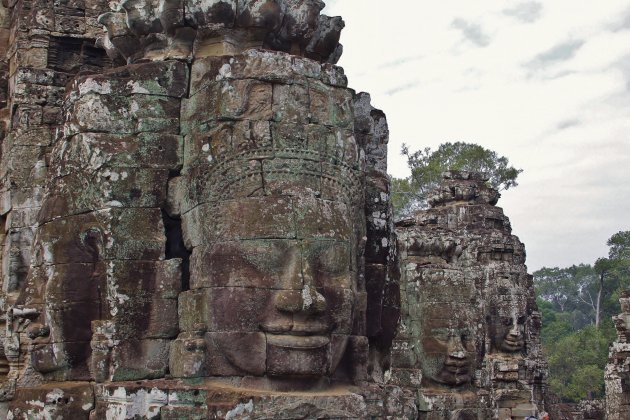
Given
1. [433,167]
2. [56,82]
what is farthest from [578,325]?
[56,82]

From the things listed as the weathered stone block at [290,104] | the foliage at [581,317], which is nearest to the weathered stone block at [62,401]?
the weathered stone block at [290,104]

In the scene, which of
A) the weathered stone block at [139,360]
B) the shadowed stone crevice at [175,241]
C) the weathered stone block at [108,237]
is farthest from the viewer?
the shadowed stone crevice at [175,241]

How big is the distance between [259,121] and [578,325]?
82730 mm

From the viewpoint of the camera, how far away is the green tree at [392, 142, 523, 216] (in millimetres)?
41688

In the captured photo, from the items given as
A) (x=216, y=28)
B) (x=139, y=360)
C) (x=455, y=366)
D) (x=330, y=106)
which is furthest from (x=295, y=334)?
(x=455, y=366)

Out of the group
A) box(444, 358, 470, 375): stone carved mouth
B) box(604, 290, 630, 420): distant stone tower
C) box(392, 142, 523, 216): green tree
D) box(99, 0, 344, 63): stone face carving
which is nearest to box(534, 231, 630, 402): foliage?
box(392, 142, 523, 216): green tree

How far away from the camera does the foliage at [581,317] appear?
4859cm

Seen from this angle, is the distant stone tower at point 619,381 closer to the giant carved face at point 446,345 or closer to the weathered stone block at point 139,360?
the giant carved face at point 446,345

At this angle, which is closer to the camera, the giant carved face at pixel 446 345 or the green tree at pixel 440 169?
the giant carved face at pixel 446 345

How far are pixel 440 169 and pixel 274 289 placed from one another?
36177 mm

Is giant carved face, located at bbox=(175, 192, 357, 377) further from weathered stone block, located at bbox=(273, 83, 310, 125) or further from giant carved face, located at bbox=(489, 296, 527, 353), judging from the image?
giant carved face, located at bbox=(489, 296, 527, 353)

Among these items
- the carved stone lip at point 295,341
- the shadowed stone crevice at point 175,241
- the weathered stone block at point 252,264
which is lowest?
the carved stone lip at point 295,341

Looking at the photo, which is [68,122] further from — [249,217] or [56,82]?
[56,82]

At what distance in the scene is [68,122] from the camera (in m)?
6.61
